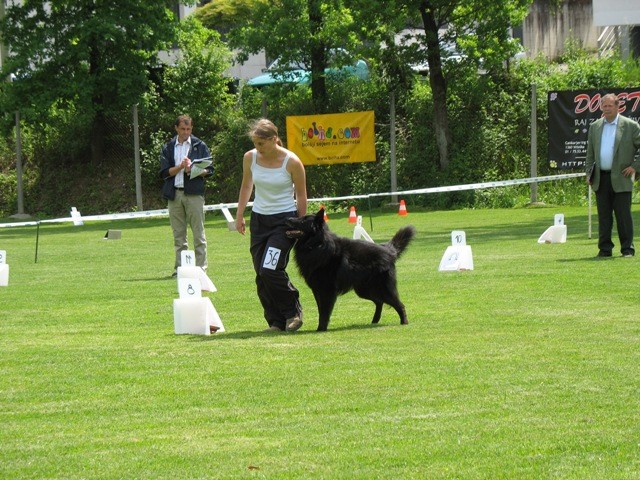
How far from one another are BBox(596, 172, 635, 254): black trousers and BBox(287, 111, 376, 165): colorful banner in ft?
48.2

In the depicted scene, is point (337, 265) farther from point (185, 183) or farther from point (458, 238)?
point (185, 183)

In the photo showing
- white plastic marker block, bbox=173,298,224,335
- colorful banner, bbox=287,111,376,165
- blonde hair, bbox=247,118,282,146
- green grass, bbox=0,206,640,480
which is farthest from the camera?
colorful banner, bbox=287,111,376,165

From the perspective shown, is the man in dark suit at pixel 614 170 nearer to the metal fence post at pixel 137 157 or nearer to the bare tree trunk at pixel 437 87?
the bare tree trunk at pixel 437 87

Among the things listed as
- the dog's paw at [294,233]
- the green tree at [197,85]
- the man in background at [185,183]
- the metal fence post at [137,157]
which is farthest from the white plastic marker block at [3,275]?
the green tree at [197,85]

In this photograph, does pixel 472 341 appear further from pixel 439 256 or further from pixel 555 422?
pixel 439 256

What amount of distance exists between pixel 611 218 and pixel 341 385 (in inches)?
320

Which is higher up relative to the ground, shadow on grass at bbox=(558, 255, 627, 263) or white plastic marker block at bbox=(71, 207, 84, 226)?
white plastic marker block at bbox=(71, 207, 84, 226)

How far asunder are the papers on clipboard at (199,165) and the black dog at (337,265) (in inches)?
178

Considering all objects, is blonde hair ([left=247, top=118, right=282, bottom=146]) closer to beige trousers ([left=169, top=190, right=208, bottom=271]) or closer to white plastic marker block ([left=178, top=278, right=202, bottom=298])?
white plastic marker block ([left=178, top=278, right=202, bottom=298])

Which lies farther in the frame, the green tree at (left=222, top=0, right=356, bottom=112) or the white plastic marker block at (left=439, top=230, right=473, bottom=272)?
the green tree at (left=222, top=0, right=356, bottom=112)

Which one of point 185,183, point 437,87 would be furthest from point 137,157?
point 185,183

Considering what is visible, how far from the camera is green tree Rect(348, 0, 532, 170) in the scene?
27141mm

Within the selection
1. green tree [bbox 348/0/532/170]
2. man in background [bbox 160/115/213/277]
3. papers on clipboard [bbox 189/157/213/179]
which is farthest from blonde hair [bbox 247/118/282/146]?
green tree [bbox 348/0/532/170]

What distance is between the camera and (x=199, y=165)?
13.2 m
